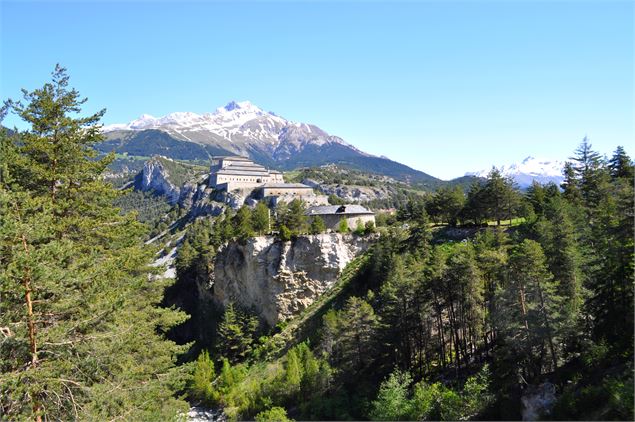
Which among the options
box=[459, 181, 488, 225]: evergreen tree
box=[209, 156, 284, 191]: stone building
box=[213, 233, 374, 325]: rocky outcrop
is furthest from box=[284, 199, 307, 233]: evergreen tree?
box=[209, 156, 284, 191]: stone building

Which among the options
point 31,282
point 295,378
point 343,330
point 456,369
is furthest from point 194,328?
point 31,282

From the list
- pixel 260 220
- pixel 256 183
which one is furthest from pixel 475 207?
pixel 256 183

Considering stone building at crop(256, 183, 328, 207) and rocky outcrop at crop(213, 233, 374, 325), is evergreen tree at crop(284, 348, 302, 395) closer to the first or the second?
rocky outcrop at crop(213, 233, 374, 325)

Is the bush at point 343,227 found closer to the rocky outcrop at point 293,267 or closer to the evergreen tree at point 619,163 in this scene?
the rocky outcrop at point 293,267

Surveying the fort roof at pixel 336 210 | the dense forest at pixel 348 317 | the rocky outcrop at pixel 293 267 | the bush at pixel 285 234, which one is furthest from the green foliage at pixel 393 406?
the fort roof at pixel 336 210

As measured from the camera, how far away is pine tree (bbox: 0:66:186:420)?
1047cm

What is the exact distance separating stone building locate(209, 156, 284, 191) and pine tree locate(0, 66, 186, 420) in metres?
106

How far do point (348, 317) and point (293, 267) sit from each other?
799 inches

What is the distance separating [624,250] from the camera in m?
18.8

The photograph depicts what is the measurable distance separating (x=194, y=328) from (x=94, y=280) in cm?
5851

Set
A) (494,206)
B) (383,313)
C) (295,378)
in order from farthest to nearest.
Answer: (494,206), (295,378), (383,313)

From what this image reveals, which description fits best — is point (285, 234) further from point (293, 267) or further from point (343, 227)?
point (343, 227)

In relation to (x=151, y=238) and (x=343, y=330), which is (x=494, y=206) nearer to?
(x=343, y=330)

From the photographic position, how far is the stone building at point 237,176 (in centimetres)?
12693
